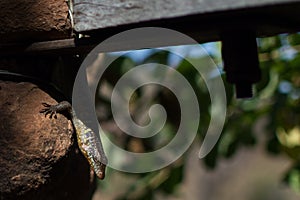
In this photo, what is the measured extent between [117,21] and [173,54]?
4.79 feet

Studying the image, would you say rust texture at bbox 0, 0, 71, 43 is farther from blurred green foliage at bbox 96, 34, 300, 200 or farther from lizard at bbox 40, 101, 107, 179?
blurred green foliage at bbox 96, 34, 300, 200

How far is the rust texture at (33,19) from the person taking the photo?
1.44m

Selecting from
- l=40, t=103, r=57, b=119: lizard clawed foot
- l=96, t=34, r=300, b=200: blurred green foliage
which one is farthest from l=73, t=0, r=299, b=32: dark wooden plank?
l=96, t=34, r=300, b=200: blurred green foliage

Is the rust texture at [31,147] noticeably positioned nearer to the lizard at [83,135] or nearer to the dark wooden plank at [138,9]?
the lizard at [83,135]

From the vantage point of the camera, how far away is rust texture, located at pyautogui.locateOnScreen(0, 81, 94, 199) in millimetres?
1367

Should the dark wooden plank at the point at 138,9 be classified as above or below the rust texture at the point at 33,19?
above

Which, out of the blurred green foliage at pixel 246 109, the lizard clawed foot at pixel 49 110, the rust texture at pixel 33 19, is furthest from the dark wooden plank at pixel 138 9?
the blurred green foliage at pixel 246 109

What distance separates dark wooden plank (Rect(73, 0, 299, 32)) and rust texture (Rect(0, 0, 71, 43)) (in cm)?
7

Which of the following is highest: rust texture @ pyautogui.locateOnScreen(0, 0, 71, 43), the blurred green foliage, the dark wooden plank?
the dark wooden plank

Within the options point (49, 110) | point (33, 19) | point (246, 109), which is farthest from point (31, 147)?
point (246, 109)

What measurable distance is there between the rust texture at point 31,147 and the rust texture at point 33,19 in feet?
0.39

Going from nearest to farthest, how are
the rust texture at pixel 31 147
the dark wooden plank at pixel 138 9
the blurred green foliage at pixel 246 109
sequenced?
the dark wooden plank at pixel 138 9 → the rust texture at pixel 31 147 → the blurred green foliage at pixel 246 109

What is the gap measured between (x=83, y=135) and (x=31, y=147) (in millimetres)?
159

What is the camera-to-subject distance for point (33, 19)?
1.45m
